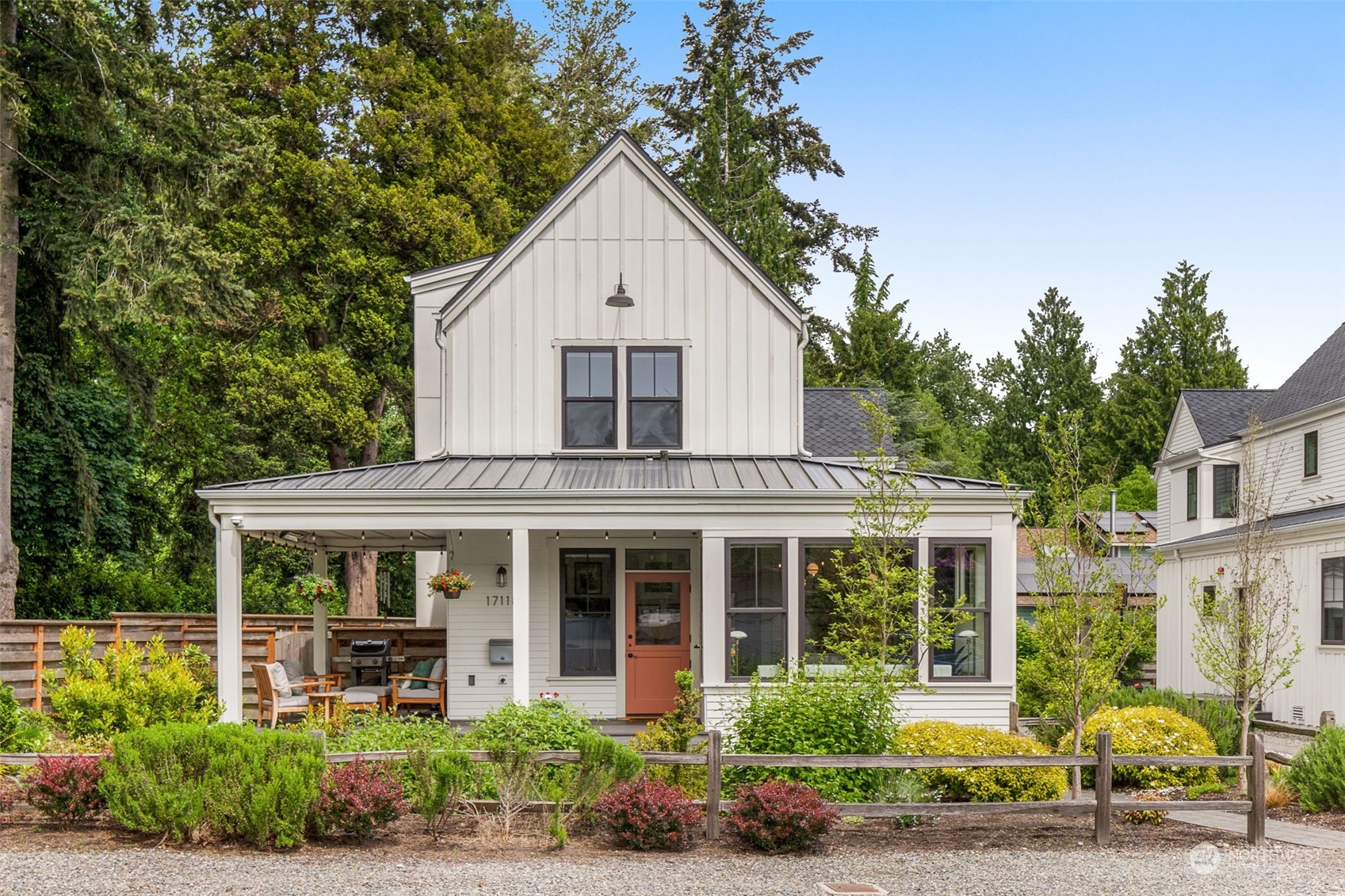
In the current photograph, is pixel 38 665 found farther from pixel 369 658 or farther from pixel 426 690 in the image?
pixel 426 690

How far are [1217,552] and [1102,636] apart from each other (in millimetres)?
14765

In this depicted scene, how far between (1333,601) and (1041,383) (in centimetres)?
3550

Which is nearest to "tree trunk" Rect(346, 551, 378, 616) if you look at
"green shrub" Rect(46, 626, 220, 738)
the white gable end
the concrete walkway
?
the white gable end

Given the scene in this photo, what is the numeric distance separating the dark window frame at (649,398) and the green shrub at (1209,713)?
281 inches

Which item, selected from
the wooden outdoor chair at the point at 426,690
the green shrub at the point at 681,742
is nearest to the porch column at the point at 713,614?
the green shrub at the point at 681,742

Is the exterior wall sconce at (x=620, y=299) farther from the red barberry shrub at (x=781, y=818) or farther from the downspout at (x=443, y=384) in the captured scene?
the red barberry shrub at (x=781, y=818)

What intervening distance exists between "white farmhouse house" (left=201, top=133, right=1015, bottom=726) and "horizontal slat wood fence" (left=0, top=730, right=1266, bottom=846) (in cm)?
420

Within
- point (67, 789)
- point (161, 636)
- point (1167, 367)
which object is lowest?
Result: point (67, 789)

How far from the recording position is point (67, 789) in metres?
9.75

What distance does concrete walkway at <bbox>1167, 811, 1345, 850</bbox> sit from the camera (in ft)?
33.2

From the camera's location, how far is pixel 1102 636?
11.5 metres

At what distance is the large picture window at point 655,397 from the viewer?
17.5 meters

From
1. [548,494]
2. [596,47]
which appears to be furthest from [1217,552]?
[596,47]

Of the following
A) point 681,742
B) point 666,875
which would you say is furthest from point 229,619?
point 666,875
